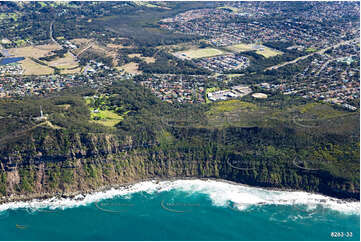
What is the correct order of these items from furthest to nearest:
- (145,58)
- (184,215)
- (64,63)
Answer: (145,58), (64,63), (184,215)

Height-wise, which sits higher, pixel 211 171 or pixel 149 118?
pixel 149 118

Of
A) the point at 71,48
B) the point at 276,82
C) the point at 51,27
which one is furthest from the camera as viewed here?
the point at 51,27

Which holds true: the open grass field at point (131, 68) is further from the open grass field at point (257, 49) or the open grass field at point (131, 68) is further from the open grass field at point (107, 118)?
the open grass field at point (257, 49)

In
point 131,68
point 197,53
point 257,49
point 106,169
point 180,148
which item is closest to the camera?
point 106,169

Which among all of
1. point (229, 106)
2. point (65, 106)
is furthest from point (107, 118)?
point (229, 106)

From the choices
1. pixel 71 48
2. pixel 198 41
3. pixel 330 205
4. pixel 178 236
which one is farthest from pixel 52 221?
pixel 198 41

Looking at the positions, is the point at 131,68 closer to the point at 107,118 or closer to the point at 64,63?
the point at 64,63

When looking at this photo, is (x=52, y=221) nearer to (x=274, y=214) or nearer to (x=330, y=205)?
(x=274, y=214)

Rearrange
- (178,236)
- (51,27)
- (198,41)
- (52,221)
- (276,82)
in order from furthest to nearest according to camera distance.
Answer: (51,27) → (198,41) → (276,82) → (52,221) → (178,236)
